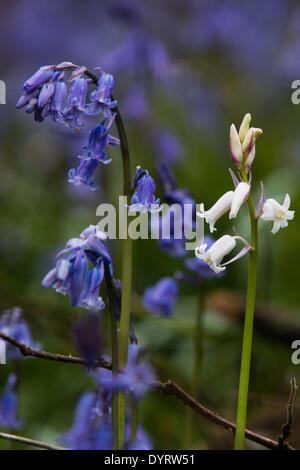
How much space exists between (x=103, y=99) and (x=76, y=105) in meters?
0.07

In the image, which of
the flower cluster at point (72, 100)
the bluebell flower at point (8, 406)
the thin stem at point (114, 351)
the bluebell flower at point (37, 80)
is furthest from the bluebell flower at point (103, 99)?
the bluebell flower at point (8, 406)

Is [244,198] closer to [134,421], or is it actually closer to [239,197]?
[239,197]

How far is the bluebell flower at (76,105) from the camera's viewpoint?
5.17ft

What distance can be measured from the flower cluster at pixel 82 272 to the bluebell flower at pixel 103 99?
0.96 feet

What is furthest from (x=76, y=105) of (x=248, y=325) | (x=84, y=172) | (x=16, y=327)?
(x=16, y=327)

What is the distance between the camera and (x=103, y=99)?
1.57 meters

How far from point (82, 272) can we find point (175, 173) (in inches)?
138

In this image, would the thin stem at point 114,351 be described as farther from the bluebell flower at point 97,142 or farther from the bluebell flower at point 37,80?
the bluebell flower at point 37,80

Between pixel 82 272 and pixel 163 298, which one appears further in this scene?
pixel 163 298

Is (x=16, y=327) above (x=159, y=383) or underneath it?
above

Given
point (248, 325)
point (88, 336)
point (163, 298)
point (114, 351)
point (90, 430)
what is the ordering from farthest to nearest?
point (163, 298) < point (90, 430) < point (114, 351) < point (248, 325) < point (88, 336)

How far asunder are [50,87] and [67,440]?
115cm

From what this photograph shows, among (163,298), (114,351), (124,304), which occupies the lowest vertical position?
(114,351)

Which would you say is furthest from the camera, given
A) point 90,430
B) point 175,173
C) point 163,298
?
point 175,173
